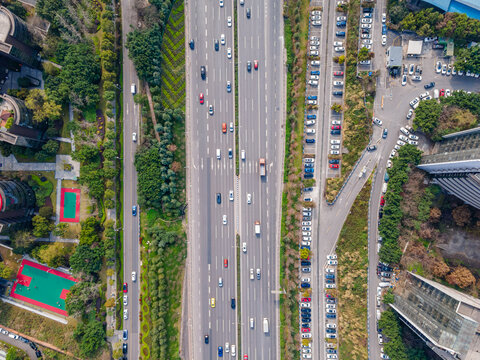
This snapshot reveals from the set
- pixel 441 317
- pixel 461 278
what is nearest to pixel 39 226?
pixel 441 317

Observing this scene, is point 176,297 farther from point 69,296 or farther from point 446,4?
point 446,4

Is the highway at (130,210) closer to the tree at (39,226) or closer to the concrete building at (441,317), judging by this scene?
the tree at (39,226)

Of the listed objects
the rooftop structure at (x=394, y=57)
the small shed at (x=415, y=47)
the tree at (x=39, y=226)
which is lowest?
the tree at (x=39, y=226)

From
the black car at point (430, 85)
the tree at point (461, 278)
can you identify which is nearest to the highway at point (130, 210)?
the black car at point (430, 85)

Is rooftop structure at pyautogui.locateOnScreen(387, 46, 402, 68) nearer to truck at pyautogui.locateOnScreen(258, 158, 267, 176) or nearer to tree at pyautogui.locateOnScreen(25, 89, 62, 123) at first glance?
truck at pyautogui.locateOnScreen(258, 158, 267, 176)

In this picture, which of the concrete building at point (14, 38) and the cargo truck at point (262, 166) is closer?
the concrete building at point (14, 38)

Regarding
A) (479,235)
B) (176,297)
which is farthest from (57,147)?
(479,235)

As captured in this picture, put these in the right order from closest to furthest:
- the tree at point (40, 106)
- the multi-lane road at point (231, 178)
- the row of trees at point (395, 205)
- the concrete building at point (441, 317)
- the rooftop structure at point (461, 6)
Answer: the concrete building at point (441, 317), the rooftop structure at point (461, 6), the row of trees at point (395, 205), the tree at point (40, 106), the multi-lane road at point (231, 178)
